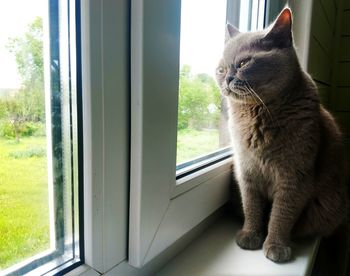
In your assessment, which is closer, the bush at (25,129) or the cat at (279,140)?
the bush at (25,129)

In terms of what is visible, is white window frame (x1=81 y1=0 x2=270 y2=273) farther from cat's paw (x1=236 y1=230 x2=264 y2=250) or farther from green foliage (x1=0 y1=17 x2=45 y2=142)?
cat's paw (x1=236 y1=230 x2=264 y2=250)

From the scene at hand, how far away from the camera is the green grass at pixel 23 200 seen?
1.10ft

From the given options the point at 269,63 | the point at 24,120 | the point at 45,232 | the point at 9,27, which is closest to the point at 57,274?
the point at 45,232

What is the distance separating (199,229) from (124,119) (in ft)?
1.33

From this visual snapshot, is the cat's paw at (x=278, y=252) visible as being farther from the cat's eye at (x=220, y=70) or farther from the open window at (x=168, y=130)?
the cat's eye at (x=220, y=70)

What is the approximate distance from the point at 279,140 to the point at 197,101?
232 mm

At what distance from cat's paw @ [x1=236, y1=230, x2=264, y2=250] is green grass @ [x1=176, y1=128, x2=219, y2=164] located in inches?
8.4

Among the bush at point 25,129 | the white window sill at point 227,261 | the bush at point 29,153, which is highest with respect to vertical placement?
the bush at point 25,129

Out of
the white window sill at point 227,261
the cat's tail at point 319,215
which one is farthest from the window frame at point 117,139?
the cat's tail at point 319,215

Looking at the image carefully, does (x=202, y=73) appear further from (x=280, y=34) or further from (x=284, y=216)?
(x=284, y=216)

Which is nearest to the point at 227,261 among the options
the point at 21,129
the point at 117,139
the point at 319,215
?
the point at 319,215

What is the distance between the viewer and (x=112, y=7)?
38cm

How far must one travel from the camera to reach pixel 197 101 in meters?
0.75

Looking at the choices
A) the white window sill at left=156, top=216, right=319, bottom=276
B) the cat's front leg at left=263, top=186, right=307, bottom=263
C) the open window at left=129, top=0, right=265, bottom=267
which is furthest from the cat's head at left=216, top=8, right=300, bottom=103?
the white window sill at left=156, top=216, right=319, bottom=276
